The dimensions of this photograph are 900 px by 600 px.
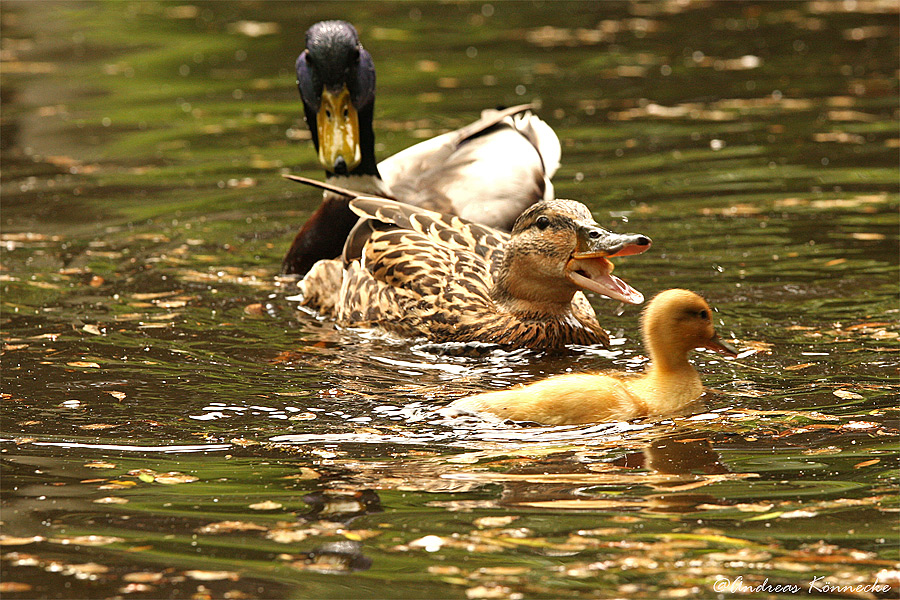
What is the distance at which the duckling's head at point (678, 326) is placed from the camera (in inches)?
253

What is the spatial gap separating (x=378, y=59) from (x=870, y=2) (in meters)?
7.72

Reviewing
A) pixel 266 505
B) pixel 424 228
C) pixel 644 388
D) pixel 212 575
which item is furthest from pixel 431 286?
pixel 212 575

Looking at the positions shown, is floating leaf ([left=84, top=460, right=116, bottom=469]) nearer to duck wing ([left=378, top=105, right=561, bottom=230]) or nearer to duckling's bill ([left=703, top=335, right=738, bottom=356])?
duckling's bill ([left=703, top=335, right=738, bottom=356])

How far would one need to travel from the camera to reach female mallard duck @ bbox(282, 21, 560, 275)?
29.8 feet

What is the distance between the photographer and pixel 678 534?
486 centimetres

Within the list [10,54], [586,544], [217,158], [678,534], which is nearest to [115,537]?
[586,544]

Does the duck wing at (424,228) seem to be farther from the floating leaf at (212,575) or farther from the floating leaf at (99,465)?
the floating leaf at (212,575)

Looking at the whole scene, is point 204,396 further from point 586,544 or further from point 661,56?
point 661,56

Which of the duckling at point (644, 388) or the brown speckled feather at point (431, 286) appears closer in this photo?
the duckling at point (644, 388)

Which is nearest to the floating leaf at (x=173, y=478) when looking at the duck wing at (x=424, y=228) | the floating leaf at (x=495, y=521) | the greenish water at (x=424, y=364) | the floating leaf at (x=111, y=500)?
the greenish water at (x=424, y=364)

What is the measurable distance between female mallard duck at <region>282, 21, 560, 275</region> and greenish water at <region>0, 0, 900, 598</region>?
678 millimetres

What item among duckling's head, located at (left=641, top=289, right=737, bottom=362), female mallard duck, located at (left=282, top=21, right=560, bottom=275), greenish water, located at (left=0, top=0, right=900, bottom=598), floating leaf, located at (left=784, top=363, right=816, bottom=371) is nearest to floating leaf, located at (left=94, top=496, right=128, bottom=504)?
greenish water, located at (left=0, top=0, right=900, bottom=598)

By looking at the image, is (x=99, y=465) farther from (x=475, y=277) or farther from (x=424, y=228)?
(x=424, y=228)

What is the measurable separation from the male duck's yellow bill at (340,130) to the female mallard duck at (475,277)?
0.66 meters
